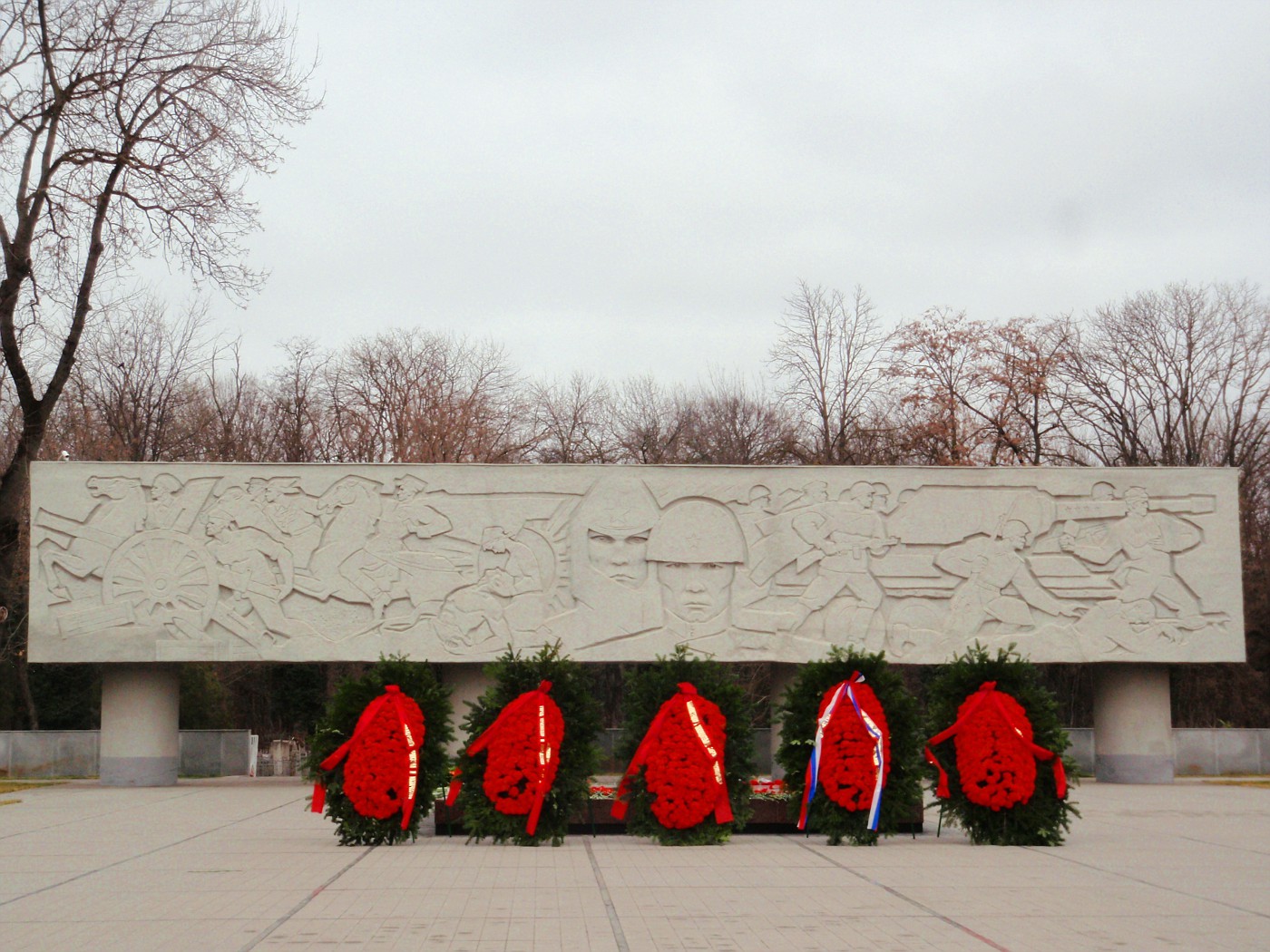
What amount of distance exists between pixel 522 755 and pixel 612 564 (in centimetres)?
862

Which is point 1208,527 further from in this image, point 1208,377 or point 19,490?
point 19,490

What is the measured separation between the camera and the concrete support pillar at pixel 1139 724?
70.0 ft

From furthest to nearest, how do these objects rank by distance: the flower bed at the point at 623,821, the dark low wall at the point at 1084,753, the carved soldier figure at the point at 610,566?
the dark low wall at the point at 1084,753 → the carved soldier figure at the point at 610,566 → the flower bed at the point at 623,821

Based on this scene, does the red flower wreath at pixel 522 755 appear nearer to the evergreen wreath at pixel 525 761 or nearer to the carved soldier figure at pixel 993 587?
the evergreen wreath at pixel 525 761

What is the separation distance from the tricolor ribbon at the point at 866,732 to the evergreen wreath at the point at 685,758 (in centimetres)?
52

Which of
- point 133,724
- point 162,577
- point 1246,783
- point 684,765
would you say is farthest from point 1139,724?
point 133,724

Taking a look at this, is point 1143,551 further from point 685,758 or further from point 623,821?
point 685,758

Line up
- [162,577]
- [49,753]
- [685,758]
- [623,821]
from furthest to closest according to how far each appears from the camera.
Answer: [49,753], [162,577], [623,821], [685,758]

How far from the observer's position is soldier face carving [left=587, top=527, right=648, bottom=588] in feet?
65.2

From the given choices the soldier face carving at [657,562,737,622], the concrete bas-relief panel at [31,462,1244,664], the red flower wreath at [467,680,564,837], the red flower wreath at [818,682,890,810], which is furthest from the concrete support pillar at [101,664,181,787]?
the red flower wreath at [818,682,890,810]

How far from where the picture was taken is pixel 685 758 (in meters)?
11.4

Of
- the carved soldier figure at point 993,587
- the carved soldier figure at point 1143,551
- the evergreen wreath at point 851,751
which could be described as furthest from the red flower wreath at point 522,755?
the carved soldier figure at point 1143,551

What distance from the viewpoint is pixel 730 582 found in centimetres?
1995

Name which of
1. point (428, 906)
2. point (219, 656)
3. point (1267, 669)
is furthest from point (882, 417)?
point (428, 906)
